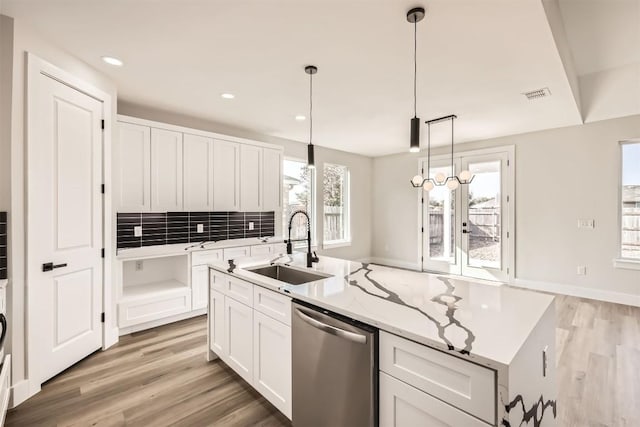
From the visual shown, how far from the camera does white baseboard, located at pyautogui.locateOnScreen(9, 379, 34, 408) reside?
77.0 inches

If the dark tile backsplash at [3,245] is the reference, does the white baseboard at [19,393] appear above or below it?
below

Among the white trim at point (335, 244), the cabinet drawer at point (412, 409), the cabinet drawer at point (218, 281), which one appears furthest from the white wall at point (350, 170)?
the cabinet drawer at point (412, 409)

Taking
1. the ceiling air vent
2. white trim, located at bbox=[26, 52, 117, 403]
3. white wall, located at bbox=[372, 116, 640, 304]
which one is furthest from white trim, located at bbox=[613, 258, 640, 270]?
white trim, located at bbox=[26, 52, 117, 403]

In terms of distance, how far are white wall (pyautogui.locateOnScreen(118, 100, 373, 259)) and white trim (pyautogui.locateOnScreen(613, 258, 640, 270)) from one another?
411 cm

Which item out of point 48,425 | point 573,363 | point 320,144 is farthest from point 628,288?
point 48,425

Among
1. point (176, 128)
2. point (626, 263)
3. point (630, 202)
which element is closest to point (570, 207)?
point (630, 202)

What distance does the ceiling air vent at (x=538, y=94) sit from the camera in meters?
3.02

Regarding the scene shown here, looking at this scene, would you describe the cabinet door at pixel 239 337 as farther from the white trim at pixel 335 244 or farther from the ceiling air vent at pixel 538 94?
the white trim at pixel 335 244

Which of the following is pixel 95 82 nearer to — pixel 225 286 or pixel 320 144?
pixel 225 286

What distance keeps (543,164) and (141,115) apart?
581 centimetres

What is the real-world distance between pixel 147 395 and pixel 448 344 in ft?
7.10

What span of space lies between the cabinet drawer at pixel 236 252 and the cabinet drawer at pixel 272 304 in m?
2.01

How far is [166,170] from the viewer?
3.45 meters

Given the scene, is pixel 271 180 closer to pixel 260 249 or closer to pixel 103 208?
pixel 260 249
